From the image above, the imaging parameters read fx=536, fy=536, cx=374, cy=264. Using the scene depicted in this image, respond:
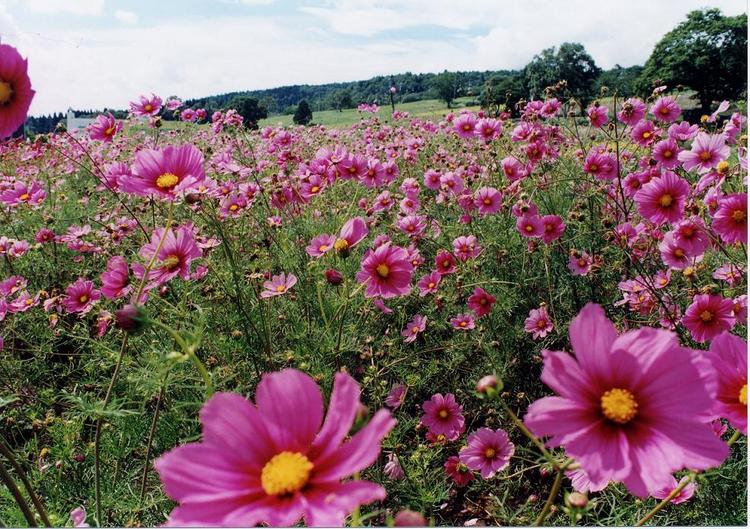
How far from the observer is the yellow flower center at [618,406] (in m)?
0.52

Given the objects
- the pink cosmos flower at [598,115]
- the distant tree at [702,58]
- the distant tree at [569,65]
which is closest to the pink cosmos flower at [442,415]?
the pink cosmos flower at [598,115]

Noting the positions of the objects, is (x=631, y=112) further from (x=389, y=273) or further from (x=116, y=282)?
(x=116, y=282)

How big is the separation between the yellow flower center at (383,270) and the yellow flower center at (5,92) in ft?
2.63

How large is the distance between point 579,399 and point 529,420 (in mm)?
75

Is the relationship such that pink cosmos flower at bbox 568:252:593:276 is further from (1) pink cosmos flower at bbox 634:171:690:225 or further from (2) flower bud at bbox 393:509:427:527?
(2) flower bud at bbox 393:509:427:527

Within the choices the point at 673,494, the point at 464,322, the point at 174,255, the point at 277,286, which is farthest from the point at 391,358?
the point at 673,494

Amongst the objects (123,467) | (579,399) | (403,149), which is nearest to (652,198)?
(579,399)

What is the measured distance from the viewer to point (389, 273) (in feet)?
4.28

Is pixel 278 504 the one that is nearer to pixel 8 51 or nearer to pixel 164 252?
pixel 8 51

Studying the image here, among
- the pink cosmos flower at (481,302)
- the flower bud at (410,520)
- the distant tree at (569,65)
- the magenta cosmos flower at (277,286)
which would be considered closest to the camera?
the flower bud at (410,520)

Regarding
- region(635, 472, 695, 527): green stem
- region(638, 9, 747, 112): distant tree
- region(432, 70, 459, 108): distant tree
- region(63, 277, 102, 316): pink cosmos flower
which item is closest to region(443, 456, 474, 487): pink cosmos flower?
region(635, 472, 695, 527): green stem

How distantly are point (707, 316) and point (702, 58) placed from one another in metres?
21.0

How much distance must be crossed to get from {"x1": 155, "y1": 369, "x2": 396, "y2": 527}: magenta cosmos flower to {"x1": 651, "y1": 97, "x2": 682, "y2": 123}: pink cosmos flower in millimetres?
2415

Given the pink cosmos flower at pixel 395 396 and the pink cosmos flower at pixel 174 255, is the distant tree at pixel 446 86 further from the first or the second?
the pink cosmos flower at pixel 174 255
